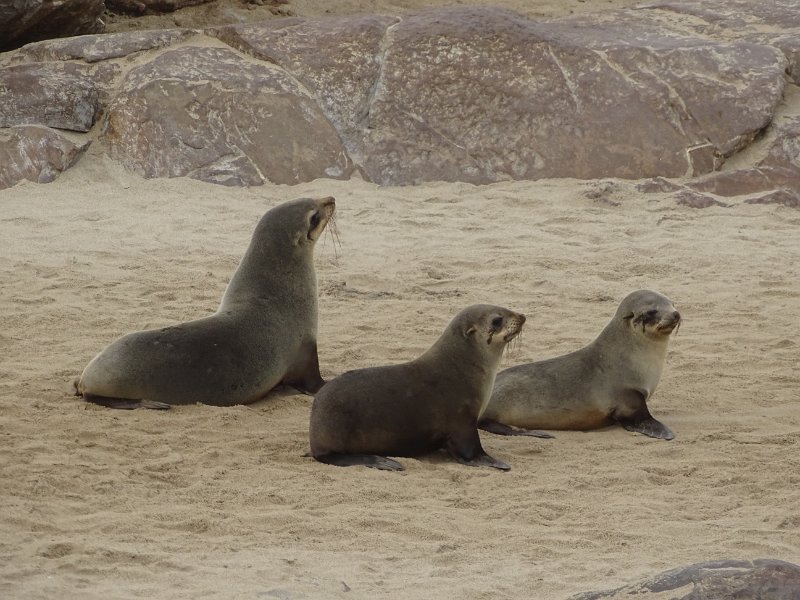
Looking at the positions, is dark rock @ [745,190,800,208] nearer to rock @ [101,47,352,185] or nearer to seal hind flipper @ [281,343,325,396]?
rock @ [101,47,352,185]

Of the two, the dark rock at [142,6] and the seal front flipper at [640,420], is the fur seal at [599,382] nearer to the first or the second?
the seal front flipper at [640,420]

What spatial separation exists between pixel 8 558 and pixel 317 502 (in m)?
1.26

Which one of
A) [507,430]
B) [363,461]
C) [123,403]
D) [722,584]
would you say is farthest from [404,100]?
[722,584]

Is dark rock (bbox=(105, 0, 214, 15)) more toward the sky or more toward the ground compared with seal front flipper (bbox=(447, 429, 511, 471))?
more toward the sky

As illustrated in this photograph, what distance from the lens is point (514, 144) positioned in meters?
10.9

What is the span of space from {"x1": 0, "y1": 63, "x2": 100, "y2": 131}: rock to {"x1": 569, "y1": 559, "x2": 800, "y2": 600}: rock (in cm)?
804

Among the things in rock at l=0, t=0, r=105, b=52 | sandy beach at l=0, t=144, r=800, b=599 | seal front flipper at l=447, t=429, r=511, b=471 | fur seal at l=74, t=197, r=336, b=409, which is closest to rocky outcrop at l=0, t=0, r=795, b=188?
sandy beach at l=0, t=144, r=800, b=599

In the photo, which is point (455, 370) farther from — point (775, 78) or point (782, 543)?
point (775, 78)

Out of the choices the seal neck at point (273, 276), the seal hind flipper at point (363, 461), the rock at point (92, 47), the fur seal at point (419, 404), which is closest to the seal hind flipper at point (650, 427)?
the fur seal at point (419, 404)

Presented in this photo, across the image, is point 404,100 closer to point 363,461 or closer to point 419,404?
point 419,404

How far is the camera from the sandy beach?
173 inches

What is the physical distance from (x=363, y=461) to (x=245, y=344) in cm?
127

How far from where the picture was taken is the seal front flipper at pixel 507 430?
20.6 feet

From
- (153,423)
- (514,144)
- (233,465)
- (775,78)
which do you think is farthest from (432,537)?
(775,78)
